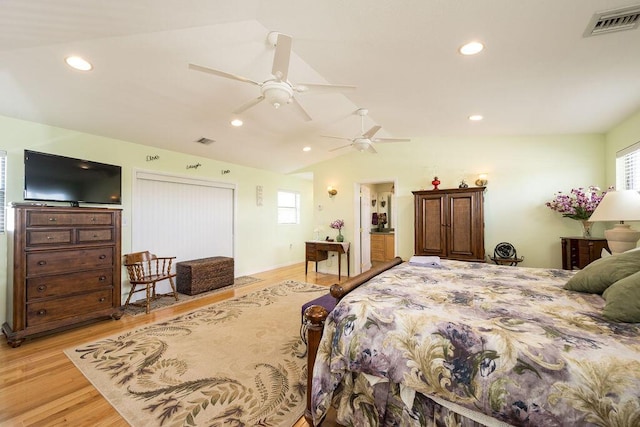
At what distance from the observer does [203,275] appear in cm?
447

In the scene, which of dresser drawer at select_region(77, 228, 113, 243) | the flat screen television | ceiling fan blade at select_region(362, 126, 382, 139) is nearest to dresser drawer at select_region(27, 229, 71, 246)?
dresser drawer at select_region(77, 228, 113, 243)

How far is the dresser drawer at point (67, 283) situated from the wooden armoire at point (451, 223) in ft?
14.8

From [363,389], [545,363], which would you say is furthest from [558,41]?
[363,389]

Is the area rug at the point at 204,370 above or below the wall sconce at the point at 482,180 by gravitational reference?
below

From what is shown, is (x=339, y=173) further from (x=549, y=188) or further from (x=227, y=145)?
(x=549, y=188)

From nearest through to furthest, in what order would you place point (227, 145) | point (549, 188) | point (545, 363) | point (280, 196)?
point (545, 363), point (549, 188), point (227, 145), point (280, 196)

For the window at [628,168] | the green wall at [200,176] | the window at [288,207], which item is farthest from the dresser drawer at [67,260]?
the window at [628,168]

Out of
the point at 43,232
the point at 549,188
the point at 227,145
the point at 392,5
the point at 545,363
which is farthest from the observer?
the point at 227,145

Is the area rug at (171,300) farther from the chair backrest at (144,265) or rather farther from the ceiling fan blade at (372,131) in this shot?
the ceiling fan blade at (372,131)

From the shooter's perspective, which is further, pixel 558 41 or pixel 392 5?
pixel 558 41

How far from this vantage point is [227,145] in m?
4.67

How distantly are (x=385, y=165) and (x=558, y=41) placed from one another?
3424 mm

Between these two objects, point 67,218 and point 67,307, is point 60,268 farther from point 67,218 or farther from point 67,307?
point 67,218

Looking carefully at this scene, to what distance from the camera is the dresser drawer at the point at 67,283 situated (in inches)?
107
